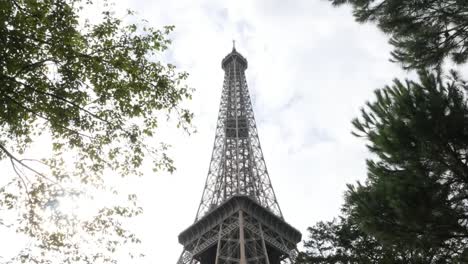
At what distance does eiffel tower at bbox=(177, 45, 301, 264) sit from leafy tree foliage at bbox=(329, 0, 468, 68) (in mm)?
33177

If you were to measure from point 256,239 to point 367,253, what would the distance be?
97.7 ft

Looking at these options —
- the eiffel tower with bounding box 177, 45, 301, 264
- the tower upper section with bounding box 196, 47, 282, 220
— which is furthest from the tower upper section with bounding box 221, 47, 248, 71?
the eiffel tower with bounding box 177, 45, 301, 264

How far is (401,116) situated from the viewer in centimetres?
1130

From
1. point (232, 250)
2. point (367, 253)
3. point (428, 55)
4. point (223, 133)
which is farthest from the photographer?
point (223, 133)

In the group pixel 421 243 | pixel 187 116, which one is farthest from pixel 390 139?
pixel 187 116

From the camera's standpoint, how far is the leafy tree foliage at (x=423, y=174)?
406 inches

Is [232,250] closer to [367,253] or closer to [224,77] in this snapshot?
[367,253]

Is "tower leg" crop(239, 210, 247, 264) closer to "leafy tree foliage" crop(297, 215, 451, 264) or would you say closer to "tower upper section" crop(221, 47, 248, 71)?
"leafy tree foliage" crop(297, 215, 451, 264)

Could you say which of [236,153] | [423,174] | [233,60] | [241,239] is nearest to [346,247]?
[423,174]

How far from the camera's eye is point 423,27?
34.2ft

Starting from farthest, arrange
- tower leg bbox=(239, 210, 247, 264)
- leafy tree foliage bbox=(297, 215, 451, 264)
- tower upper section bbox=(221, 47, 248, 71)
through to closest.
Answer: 1. tower upper section bbox=(221, 47, 248, 71)
2. tower leg bbox=(239, 210, 247, 264)
3. leafy tree foliage bbox=(297, 215, 451, 264)

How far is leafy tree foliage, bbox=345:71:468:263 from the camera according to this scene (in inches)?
406

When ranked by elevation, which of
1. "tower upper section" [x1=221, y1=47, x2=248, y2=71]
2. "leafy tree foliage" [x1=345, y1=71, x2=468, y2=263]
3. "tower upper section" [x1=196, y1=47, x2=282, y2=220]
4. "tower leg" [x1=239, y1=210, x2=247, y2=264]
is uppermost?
"tower upper section" [x1=221, y1=47, x2=248, y2=71]

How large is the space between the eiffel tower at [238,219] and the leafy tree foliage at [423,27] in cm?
3318
